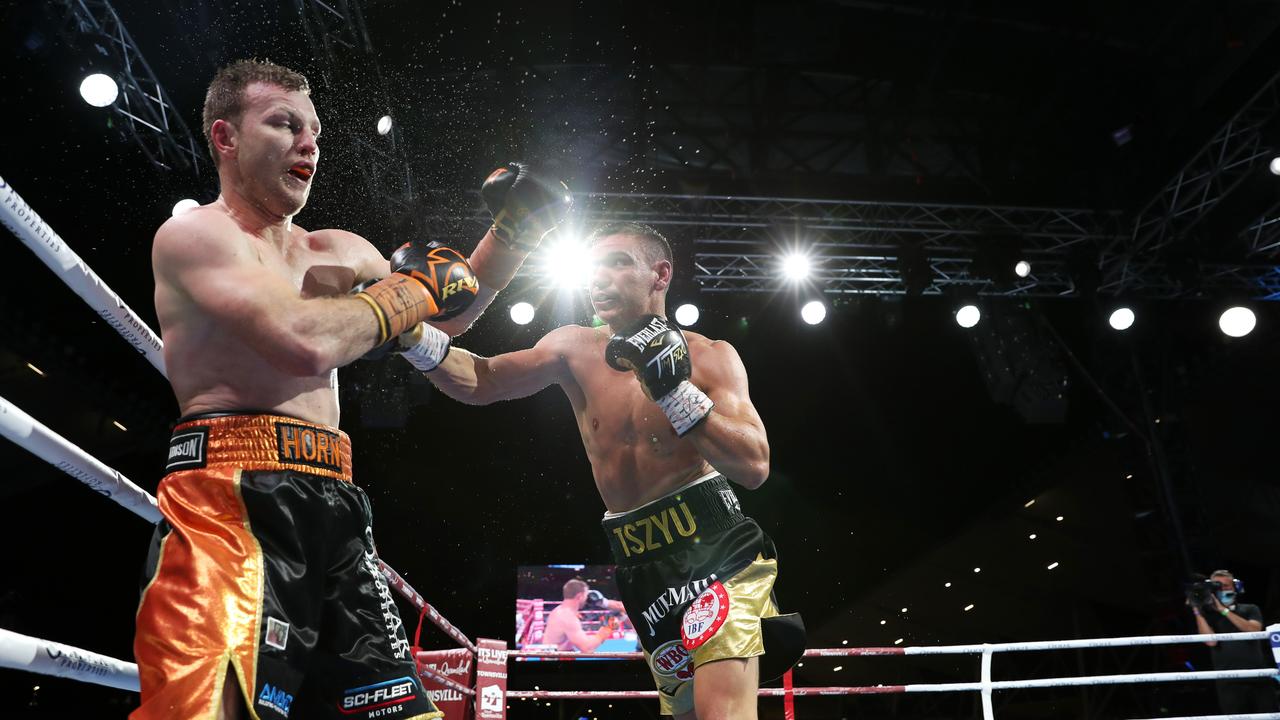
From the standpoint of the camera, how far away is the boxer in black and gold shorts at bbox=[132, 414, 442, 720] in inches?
48.0

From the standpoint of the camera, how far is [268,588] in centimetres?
130

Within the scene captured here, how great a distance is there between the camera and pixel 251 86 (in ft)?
5.28

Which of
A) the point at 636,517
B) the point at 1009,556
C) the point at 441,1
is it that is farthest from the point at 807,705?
the point at 636,517

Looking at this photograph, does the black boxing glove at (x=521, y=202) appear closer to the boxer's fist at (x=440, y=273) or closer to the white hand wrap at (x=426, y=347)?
the white hand wrap at (x=426, y=347)

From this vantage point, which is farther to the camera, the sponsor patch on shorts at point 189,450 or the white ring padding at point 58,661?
the sponsor patch on shorts at point 189,450

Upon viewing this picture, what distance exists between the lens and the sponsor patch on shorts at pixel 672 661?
2.29 metres

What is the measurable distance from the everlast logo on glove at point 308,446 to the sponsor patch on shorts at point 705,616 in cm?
106

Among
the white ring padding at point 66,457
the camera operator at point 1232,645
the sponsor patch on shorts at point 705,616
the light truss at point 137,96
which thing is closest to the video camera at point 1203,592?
the camera operator at point 1232,645

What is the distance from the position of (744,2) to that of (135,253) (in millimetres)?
4728

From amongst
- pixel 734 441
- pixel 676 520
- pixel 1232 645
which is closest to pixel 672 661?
pixel 676 520

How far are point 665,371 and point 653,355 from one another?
0.16ft

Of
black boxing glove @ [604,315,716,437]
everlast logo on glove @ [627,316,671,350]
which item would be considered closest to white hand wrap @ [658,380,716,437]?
black boxing glove @ [604,315,716,437]

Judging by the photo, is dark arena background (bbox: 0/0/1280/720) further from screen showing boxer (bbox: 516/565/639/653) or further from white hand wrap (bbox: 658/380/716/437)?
white hand wrap (bbox: 658/380/716/437)

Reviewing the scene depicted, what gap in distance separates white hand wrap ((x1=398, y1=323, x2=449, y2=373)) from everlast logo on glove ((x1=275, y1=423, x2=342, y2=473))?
1.66ft
